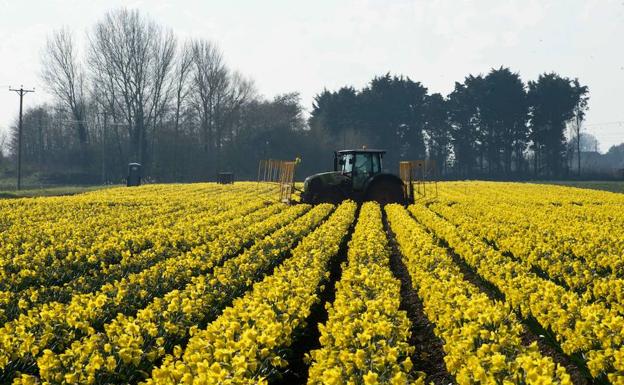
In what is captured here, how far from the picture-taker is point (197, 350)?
554 centimetres

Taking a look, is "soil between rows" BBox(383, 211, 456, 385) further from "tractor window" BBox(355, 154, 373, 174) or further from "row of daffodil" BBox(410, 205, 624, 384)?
"tractor window" BBox(355, 154, 373, 174)

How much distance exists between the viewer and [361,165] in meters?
22.9

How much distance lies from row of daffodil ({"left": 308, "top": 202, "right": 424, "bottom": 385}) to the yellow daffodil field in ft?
0.06

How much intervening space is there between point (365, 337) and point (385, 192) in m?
17.4

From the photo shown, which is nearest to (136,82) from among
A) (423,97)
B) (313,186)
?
(423,97)

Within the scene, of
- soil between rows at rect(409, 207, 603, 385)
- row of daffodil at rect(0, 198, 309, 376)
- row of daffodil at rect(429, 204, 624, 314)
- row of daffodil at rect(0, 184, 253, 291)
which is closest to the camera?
row of daffodil at rect(0, 198, 309, 376)

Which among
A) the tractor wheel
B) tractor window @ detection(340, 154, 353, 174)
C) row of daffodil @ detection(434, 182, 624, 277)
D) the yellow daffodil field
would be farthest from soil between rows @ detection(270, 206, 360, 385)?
tractor window @ detection(340, 154, 353, 174)

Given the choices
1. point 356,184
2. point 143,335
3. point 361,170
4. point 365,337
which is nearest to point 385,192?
point 356,184

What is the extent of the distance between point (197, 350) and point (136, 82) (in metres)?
60.4

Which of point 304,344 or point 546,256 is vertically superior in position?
point 546,256

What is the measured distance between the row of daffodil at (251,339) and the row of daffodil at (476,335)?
1422 millimetres

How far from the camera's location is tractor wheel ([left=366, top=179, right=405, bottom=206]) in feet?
73.9

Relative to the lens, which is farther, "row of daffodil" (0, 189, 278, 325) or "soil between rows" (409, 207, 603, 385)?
"row of daffodil" (0, 189, 278, 325)

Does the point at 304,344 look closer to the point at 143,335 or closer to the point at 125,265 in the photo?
the point at 143,335
